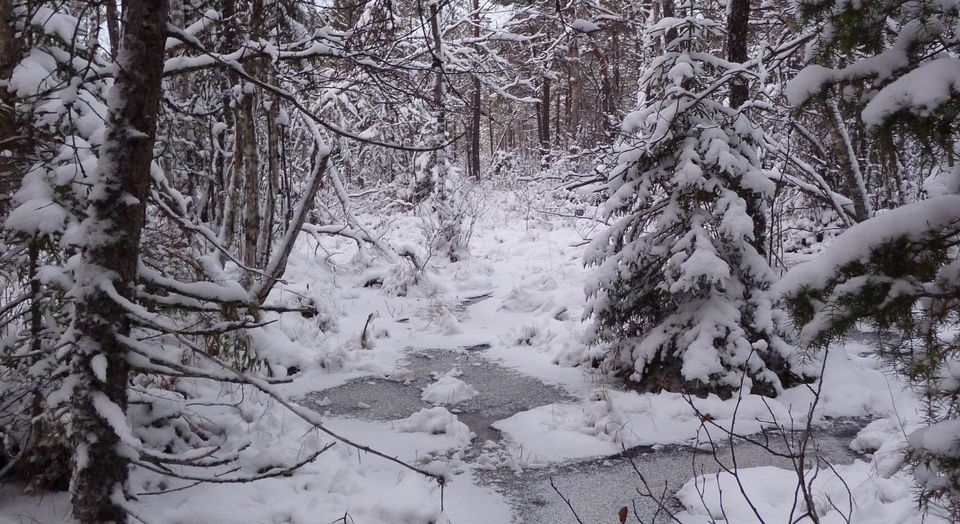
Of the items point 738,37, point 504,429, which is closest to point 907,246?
point 504,429

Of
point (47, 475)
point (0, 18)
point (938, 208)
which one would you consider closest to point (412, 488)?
point (47, 475)

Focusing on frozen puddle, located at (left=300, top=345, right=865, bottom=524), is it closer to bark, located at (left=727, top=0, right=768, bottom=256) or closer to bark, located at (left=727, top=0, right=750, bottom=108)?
bark, located at (left=727, top=0, right=768, bottom=256)

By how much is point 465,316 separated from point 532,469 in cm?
448

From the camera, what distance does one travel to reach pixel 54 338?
2.84 m

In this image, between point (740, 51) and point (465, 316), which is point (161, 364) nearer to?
point (740, 51)

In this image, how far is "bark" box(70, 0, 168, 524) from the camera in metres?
2.29

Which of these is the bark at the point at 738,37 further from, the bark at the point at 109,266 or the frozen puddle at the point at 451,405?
the bark at the point at 109,266

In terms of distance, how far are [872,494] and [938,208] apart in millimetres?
1979

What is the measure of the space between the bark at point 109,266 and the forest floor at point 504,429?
87 cm

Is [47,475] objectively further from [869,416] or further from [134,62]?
[869,416]

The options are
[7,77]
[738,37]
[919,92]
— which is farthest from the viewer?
[738,37]

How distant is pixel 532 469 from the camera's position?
4.18 m

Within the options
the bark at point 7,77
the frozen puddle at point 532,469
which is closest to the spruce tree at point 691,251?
the frozen puddle at point 532,469

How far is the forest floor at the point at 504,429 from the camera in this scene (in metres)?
3.35
